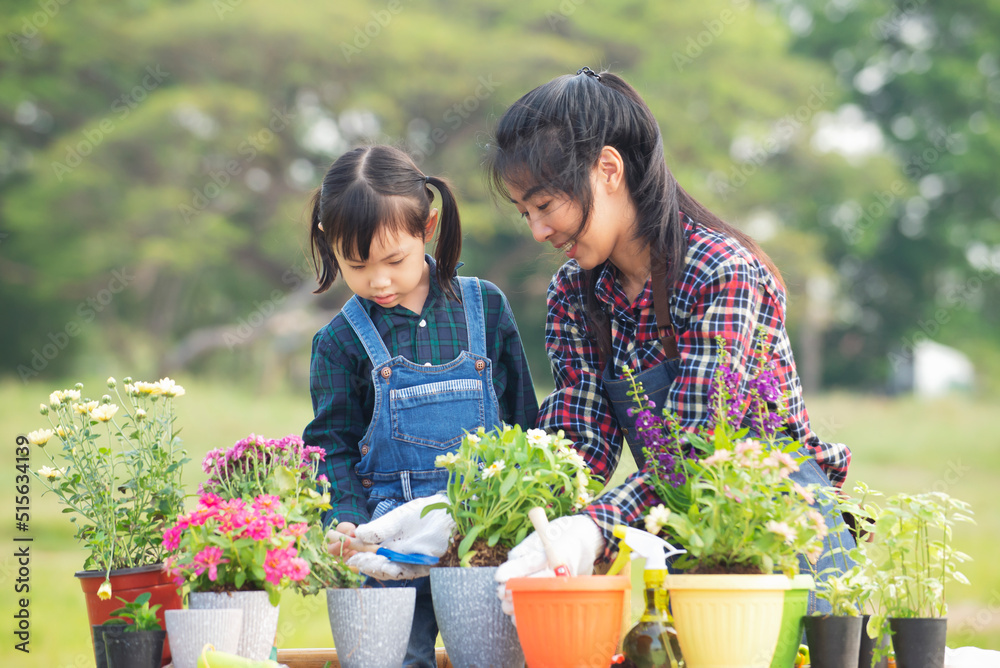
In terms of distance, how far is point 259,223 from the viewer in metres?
13.2

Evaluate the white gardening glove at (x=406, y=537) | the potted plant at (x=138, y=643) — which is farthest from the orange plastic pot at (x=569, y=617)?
the potted plant at (x=138, y=643)

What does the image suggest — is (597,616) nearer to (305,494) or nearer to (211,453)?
(305,494)

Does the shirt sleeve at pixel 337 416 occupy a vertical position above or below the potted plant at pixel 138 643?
above

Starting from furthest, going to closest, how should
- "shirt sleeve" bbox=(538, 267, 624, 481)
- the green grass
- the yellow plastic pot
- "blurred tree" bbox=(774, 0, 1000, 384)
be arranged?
"blurred tree" bbox=(774, 0, 1000, 384) < the green grass < "shirt sleeve" bbox=(538, 267, 624, 481) < the yellow plastic pot

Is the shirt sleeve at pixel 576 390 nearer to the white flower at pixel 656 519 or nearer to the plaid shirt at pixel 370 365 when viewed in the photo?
the plaid shirt at pixel 370 365

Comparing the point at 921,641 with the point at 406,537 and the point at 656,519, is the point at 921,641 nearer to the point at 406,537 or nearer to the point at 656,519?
the point at 656,519

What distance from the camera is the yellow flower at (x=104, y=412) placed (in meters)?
1.73

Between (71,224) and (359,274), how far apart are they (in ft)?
36.3

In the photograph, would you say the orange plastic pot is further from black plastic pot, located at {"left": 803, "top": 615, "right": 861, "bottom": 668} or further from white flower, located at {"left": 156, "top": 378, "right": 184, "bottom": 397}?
white flower, located at {"left": 156, "top": 378, "right": 184, "bottom": 397}

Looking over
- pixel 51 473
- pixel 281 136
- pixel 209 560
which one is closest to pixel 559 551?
pixel 209 560

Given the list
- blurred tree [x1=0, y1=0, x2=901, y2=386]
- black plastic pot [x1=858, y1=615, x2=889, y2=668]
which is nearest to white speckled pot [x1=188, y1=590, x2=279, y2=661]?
black plastic pot [x1=858, y1=615, x2=889, y2=668]

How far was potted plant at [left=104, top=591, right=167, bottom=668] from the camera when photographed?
1.50m

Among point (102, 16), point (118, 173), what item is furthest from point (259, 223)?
point (102, 16)

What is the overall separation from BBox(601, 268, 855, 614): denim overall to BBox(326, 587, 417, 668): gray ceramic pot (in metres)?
0.61
